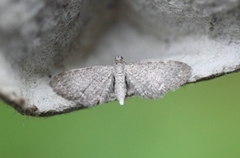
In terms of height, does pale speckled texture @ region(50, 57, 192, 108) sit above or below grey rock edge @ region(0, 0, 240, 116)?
below

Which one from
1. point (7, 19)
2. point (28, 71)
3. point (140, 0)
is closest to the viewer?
point (7, 19)

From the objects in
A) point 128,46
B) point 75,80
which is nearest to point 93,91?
point 75,80

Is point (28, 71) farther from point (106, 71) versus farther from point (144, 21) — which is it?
point (144, 21)

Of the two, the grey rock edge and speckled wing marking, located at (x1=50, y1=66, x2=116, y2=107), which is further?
speckled wing marking, located at (x1=50, y1=66, x2=116, y2=107)
